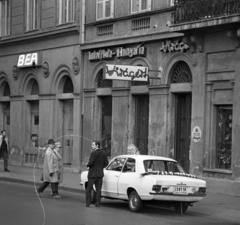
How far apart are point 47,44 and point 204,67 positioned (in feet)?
35.5

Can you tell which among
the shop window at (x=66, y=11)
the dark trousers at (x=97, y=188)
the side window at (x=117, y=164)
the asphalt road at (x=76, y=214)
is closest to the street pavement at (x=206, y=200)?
the asphalt road at (x=76, y=214)

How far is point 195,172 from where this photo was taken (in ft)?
68.9

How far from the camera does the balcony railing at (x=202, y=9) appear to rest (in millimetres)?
18734

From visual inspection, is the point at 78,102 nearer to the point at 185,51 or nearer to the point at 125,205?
the point at 185,51

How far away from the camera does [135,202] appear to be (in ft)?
50.9

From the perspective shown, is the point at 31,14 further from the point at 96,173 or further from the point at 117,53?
the point at 96,173

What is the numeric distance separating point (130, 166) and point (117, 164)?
0.59 metres

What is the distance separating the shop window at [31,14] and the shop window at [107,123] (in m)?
6.64

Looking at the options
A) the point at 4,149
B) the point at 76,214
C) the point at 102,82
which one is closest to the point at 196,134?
the point at 102,82

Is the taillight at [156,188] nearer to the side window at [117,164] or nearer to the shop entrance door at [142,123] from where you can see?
the side window at [117,164]

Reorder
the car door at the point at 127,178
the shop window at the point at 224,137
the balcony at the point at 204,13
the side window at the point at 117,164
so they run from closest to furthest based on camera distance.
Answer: the car door at the point at 127,178 → the side window at the point at 117,164 → the balcony at the point at 204,13 → the shop window at the point at 224,137

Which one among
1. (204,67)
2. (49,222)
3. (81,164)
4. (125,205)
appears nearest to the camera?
(49,222)

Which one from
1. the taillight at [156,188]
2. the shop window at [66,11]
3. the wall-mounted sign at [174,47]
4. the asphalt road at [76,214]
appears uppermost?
the shop window at [66,11]

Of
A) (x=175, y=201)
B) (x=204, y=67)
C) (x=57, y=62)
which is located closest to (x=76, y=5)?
(x=57, y=62)
